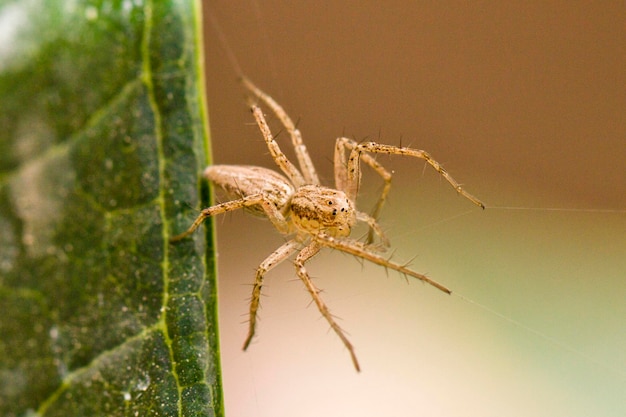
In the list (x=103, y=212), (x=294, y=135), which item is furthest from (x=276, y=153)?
(x=103, y=212)

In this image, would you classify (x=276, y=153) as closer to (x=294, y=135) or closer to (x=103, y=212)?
(x=294, y=135)

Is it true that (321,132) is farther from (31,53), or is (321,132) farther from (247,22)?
(31,53)

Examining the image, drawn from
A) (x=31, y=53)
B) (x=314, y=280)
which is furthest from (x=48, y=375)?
(x=314, y=280)

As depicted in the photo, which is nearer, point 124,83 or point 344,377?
point 124,83

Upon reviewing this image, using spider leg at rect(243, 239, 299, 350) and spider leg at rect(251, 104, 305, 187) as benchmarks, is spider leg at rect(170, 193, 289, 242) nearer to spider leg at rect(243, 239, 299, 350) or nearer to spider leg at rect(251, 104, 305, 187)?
spider leg at rect(243, 239, 299, 350)

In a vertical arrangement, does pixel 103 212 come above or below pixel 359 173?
above

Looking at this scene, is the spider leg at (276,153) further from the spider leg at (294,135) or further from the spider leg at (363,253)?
the spider leg at (363,253)

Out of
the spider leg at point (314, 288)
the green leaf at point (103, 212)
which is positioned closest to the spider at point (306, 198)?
the spider leg at point (314, 288)
